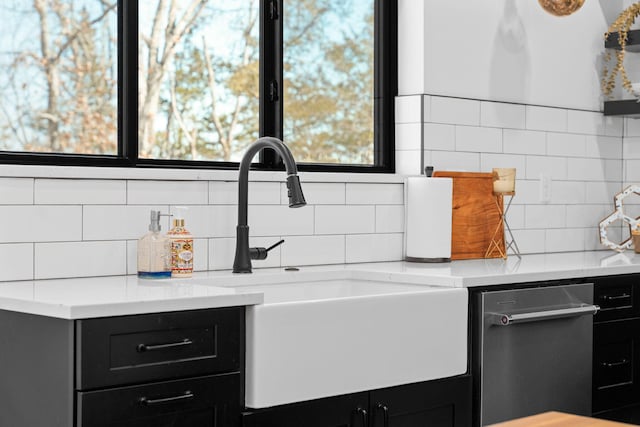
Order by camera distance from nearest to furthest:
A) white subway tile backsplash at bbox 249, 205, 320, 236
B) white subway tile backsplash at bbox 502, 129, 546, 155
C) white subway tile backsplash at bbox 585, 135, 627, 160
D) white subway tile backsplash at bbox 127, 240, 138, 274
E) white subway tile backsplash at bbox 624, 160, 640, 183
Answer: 1. white subway tile backsplash at bbox 127, 240, 138, 274
2. white subway tile backsplash at bbox 249, 205, 320, 236
3. white subway tile backsplash at bbox 502, 129, 546, 155
4. white subway tile backsplash at bbox 585, 135, 627, 160
5. white subway tile backsplash at bbox 624, 160, 640, 183

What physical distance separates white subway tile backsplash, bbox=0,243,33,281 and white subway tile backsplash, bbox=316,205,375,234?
1061 millimetres

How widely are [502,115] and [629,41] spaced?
0.76 m

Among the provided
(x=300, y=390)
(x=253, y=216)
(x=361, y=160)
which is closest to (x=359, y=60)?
(x=361, y=160)

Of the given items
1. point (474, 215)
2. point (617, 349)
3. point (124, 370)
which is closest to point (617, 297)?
point (617, 349)

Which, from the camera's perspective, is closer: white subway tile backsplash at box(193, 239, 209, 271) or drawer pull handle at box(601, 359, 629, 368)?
white subway tile backsplash at box(193, 239, 209, 271)

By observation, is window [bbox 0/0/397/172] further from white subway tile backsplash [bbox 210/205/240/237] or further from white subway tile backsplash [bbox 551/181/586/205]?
white subway tile backsplash [bbox 551/181/586/205]

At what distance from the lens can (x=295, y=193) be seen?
2.88m

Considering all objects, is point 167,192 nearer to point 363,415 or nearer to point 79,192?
point 79,192

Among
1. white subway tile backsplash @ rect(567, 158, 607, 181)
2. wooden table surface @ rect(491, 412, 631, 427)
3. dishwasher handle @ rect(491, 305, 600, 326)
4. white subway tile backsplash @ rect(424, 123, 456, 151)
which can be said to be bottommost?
wooden table surface @ rect(491, 412, 631, 427)

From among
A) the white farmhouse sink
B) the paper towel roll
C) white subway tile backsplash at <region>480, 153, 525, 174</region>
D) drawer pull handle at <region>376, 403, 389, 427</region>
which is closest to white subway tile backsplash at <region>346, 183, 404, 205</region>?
the paper towel roll

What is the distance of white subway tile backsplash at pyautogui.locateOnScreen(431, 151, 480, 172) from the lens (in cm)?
383

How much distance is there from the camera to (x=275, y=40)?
3.53m

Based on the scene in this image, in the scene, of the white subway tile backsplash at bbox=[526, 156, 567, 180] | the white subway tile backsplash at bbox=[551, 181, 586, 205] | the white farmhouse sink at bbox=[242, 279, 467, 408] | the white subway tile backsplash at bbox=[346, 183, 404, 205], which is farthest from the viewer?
the white subway tile backsplash at bbox=[551, 181, 586, 205]

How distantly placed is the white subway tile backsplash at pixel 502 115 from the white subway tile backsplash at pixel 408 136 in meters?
0.34
